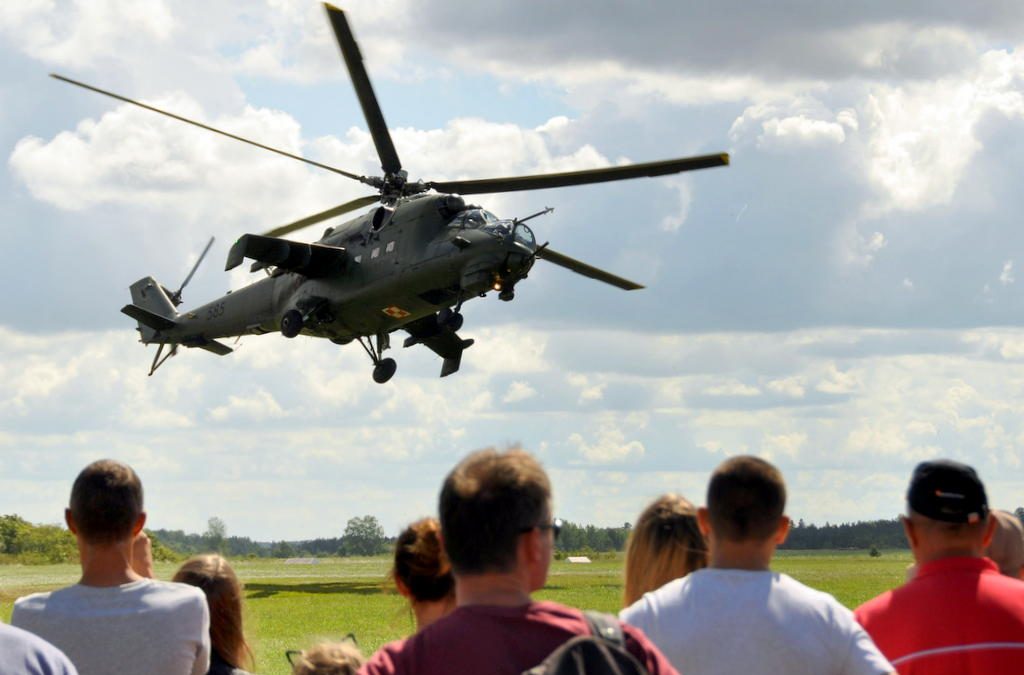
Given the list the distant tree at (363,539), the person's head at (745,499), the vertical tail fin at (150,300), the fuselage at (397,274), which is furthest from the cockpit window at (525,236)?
the distant tree at (363,539)

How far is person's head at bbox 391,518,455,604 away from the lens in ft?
19.1

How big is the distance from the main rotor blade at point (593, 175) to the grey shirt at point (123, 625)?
16460 mm

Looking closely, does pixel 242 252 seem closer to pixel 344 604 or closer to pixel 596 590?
pixel 344 604

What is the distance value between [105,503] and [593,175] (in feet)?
59.3

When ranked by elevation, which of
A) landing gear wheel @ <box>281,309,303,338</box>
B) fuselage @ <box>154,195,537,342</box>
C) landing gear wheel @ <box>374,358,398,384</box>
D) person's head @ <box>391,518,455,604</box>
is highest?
fuselage @ <box>154,195,537,342</box>

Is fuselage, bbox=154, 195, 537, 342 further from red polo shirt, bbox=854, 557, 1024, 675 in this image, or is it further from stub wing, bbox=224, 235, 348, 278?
red polo shirt, bbox=854, 557, 1024, 675

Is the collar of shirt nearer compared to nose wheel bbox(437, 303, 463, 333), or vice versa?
the collar of shirt

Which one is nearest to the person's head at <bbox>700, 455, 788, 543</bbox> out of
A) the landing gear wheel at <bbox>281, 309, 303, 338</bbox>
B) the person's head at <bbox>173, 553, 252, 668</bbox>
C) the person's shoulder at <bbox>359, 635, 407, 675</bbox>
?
the person's shoulder at <bbox>359, 635, 407, 675</bbox>

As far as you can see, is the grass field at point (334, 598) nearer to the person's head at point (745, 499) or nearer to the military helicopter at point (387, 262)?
the military helicopter at point (387, 262)

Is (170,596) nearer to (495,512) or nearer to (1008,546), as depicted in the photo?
(495,512)

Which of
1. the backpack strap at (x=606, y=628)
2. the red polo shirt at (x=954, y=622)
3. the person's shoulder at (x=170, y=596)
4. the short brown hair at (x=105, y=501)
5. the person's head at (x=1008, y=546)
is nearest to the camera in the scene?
the backpack strap at (x=606, y=628)

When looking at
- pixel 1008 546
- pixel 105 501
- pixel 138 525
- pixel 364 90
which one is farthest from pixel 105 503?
pixel 364 90

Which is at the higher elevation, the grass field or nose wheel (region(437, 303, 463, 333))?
nose wheel (region(437, 303, 463, 333))

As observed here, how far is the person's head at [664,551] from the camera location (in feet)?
21.3
